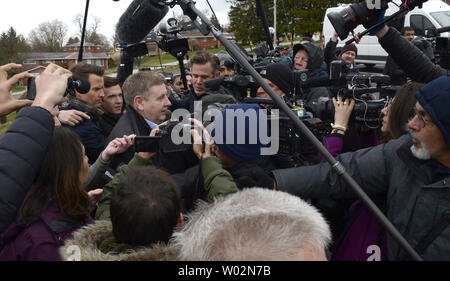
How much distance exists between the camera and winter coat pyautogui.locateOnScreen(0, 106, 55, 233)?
1.16 m

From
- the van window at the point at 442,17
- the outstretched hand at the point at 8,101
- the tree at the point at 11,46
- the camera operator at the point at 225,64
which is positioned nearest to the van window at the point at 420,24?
the van window at the point at 442,17

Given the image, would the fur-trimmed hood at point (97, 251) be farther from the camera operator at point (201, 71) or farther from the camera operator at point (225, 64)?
the camera operator at point (201, 71)

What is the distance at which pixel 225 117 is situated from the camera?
178 centimetres

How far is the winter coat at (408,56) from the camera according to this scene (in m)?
2.12

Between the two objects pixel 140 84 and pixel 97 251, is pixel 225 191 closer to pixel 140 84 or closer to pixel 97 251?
pixel 97 251

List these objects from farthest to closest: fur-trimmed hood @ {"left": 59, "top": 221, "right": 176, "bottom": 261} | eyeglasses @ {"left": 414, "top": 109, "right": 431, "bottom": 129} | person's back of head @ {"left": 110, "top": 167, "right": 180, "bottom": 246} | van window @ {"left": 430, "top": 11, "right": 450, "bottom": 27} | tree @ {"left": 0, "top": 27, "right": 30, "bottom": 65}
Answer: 1. tree @ {"left": 0, "top": 27, "right": 30, "bottom": 65}
2. van window @ {"left": 430, "top": 11, "right": 450, "bottom": 27}
3. eyeglasses @ {"left": 414, "top": 109, "right": 431, "bottom": 129}
4. person's back of head @ {"left": 110, "top": 167, "right": 180, "bottom": 246}
5. fur-trimmed hood @ {"left": 59, "top": 221, "right": 176, "bottom": 261}

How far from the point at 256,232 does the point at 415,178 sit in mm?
950

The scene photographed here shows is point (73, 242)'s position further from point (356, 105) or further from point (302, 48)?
point (302, 48)

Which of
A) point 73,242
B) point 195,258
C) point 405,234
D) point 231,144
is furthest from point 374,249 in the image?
point 73,242

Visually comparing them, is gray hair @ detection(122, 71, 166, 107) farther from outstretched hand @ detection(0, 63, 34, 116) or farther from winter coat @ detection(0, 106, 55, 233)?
winter coat @ detection(0, 106, 55, 233)

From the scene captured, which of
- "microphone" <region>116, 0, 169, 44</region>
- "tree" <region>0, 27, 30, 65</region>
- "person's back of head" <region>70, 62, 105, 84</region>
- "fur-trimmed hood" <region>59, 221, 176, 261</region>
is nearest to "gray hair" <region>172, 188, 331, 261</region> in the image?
"fur-trimmed hood" <region>59, 221, 176, 261</region>

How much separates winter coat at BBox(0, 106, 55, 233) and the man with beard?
1.03 metres

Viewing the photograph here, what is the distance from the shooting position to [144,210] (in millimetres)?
1269
